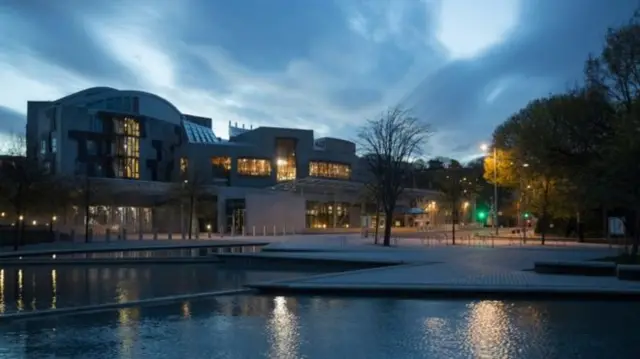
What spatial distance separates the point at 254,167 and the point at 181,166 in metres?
10.7

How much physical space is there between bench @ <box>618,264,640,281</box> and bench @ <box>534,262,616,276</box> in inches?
46.3

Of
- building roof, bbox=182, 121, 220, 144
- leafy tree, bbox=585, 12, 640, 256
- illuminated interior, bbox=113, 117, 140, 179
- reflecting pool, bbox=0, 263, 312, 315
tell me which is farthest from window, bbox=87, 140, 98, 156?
leafy tree, bbox=585, 12, 640, 256

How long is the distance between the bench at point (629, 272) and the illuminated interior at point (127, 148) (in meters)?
81.5

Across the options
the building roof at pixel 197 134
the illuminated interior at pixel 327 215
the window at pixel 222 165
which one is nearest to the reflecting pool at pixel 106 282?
the illuminated interior at pixel 327 215

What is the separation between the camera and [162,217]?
80750 millimetres

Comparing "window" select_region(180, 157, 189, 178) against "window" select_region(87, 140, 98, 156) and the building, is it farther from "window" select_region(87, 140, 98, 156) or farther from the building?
"window" select_region(87, 140, 98, 156)

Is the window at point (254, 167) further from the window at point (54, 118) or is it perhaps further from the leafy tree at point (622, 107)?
the leafy tree at point (622, 107)

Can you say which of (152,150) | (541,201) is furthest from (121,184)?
(541,201)

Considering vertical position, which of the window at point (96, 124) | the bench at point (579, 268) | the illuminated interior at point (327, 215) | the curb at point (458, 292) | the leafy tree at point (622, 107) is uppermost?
the window at point (96, 124)

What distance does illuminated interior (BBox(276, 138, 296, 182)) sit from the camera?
316 feet

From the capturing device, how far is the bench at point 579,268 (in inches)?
791

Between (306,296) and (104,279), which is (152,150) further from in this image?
(306,296)

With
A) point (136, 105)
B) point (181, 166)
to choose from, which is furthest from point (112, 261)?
point (136, 105)

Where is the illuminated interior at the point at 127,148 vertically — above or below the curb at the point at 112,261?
above
